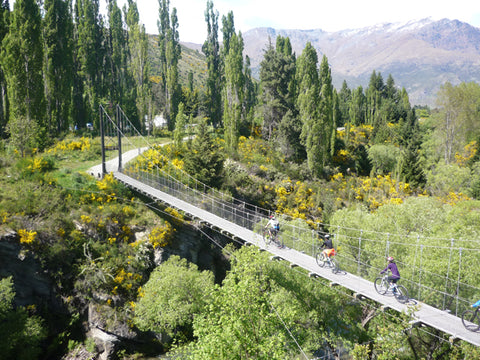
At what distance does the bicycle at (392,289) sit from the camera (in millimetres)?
10368

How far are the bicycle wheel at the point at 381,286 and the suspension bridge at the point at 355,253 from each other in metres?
0.16

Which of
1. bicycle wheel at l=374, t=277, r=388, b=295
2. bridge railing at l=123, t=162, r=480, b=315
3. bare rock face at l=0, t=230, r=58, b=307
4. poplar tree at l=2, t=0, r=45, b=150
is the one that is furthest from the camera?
poplar tree at l=2, t=0, r=45, b=150

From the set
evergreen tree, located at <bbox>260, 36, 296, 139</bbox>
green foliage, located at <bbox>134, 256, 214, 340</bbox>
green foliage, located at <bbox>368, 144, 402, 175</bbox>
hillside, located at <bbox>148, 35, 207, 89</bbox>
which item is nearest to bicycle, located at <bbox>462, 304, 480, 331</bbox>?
green foliage, located at <bbox>134, 256, 214, 340</bbox>

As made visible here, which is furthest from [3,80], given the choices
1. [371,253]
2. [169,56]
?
[371,253]

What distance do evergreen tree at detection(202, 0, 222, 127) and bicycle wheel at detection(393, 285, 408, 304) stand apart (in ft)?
108

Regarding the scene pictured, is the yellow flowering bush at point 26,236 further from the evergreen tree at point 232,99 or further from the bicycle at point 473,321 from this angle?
the evergreen tree at point 232,99

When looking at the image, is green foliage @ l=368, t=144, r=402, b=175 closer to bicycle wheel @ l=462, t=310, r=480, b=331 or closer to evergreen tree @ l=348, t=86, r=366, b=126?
evergreen tree @ l=348, t=86, r=366, b=126

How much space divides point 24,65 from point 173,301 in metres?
19.8

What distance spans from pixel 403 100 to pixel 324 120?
2957 cm

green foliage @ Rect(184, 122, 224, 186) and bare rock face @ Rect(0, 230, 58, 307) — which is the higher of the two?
green foliage @ Rect(184, 122, 224, 186)

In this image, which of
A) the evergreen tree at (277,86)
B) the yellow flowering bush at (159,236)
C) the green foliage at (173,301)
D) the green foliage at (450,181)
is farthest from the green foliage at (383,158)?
the green foliage at (173,301)

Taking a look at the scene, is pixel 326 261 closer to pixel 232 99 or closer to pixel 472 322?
pixel 472 322

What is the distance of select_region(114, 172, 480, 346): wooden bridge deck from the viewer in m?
9.20

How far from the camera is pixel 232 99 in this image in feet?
107
